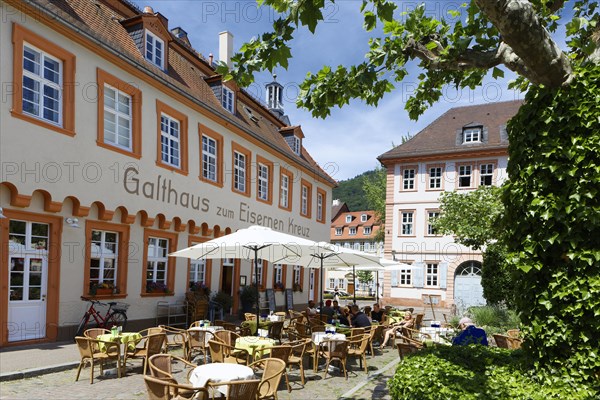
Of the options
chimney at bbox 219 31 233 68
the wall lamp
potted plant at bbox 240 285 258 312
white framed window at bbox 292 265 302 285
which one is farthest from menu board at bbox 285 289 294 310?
the wall lamp

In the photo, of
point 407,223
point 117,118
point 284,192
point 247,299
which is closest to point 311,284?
point 284,192

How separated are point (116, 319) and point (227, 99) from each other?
10852 mm

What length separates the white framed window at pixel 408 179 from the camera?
33.0m

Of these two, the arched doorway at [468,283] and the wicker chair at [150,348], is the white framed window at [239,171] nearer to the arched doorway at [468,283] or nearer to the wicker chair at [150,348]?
the wicker chair at [150,348]

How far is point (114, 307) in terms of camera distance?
12883mm

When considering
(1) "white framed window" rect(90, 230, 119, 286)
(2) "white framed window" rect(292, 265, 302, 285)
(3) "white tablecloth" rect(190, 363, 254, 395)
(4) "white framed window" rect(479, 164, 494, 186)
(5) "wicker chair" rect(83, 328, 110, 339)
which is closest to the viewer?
(3) "white tablecloth" rect(190, 363, 254, 395)

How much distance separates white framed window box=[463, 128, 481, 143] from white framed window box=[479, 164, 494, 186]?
6.99ft

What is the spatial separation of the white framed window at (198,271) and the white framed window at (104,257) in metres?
4.05

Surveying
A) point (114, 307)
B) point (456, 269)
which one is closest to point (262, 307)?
point (114, 307)

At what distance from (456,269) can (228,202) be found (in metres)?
18.5

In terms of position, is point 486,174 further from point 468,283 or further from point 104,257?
point 104,257

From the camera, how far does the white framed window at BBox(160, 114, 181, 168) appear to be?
15.4 metres

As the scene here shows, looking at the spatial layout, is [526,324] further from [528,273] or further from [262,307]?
[262,307]

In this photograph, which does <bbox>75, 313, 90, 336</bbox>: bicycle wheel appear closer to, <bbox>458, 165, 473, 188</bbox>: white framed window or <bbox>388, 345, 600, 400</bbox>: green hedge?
<bbox>388, 345, 600, 400</bbox>: green hedge
